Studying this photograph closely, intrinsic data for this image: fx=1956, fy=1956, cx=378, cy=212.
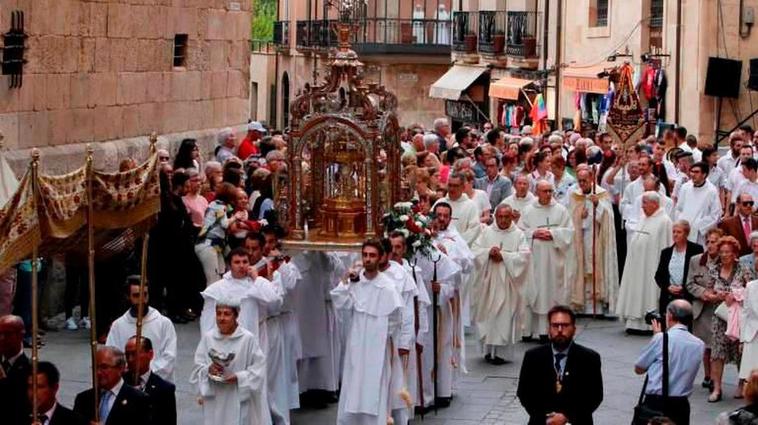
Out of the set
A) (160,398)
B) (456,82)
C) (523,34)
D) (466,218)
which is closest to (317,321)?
(466,218)

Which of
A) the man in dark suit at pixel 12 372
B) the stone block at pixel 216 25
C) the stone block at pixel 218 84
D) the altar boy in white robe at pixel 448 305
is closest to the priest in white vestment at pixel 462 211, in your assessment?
the altar boy in white robe at pixel 448 305

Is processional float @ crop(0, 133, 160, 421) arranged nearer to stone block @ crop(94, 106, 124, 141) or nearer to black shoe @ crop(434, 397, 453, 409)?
black shoe @ crop(434, 397, 453, 409)

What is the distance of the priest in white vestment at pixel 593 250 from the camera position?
20.1m

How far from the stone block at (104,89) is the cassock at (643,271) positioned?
5938mm

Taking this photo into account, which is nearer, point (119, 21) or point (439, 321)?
point (439, 321)

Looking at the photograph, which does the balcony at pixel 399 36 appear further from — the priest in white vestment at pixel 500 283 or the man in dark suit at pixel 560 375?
the man in dark suit at pixel 560 375

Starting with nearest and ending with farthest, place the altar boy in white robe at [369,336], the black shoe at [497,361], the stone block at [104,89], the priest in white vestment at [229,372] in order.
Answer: the priest in white vestment at [229,372] < the altar boy in white robe at [369,336] < the black shoe at [497,361] < the stone block at [104,89]

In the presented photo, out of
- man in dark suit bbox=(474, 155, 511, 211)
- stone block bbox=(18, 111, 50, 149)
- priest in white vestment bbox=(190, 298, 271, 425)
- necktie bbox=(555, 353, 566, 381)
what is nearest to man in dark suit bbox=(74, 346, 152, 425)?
priest in white vestment bbox=(190, 298, 271, 425)

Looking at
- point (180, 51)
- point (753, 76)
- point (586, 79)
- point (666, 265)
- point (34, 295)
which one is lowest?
point (666, 265)

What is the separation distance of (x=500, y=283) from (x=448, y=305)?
2.06 m

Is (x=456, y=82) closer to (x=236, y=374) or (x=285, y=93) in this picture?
(x=285, y=93)

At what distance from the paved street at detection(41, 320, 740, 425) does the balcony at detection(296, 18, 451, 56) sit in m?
30.8

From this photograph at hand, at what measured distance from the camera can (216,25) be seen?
83.6ft

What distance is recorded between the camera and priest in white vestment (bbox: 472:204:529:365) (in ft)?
57.7
